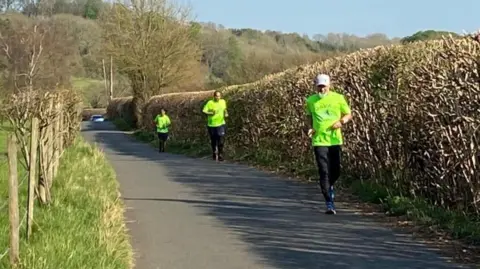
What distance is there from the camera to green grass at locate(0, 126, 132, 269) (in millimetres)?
6695

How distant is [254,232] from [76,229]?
1.94 meters

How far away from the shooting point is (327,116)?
10.2 metres

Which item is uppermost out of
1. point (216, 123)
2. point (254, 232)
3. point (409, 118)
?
point (409, 118)

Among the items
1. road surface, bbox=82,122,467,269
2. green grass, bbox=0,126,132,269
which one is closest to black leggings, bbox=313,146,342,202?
road surface, bbox=82,122,467,269

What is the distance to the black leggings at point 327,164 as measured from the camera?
398 inches

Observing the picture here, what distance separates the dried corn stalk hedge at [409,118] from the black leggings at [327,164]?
3.16ft

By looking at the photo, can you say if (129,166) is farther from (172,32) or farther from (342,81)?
(172,32)

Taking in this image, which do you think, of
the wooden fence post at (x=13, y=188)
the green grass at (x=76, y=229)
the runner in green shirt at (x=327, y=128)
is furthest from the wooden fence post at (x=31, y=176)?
the runner in green shirt at (x=327, y=128)

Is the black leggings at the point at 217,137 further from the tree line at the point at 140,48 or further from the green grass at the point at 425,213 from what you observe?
the tree line at the point at 140,48

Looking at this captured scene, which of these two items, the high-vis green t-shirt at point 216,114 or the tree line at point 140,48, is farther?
the tree line at point 140,48

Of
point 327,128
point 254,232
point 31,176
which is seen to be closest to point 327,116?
point 327,128

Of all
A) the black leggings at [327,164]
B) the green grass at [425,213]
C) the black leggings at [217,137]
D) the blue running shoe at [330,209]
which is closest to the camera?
the green grass at [425,213]

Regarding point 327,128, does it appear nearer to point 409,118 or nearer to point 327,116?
point 327,116

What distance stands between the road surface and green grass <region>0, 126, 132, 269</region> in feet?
0.99
